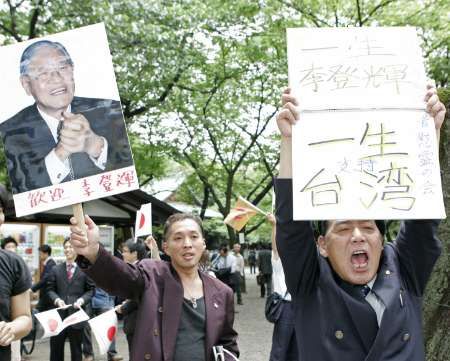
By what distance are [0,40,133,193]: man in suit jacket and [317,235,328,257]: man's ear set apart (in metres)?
1.04

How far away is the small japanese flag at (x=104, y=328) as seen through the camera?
4.55 metres

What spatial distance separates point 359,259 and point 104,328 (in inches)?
123

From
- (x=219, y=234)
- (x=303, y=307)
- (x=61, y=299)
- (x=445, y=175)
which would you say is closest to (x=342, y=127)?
(x=303, y=307)

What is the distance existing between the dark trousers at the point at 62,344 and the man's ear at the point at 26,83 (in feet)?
16.9

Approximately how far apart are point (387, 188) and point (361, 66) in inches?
20.0

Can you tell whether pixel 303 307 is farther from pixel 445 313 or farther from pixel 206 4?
pixel 206 4

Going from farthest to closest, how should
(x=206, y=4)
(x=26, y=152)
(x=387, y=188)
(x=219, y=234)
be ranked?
(x=219, y=234) → (x=206, y=4) → (x=26, y=152) → (x=387, y=188)

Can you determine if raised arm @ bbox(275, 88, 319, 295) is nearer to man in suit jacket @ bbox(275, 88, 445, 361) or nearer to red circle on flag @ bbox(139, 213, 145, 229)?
man in suit jacket @ bbox(275, 88, 445, 361)

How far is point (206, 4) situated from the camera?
13570mm

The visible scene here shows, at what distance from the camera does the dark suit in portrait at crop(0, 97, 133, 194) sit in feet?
8.84

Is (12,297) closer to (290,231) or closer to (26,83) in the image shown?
(26,83)

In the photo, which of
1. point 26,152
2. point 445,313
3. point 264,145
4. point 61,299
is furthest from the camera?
point 264,145

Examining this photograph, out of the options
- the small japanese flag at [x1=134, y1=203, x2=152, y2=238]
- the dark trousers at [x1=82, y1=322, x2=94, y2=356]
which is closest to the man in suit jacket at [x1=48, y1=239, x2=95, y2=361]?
the dark trousers at [x1=82, y1=322, x2=94, y2=356]

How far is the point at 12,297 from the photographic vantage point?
2.97 metres
